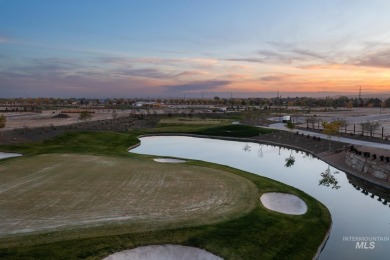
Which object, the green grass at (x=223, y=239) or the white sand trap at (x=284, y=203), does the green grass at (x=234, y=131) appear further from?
the green grass at (x=223, y=239)

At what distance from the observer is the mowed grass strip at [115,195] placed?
15023mm

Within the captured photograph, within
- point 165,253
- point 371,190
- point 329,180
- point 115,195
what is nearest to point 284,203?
point 371,190

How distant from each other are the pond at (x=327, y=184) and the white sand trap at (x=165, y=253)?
17.3ft

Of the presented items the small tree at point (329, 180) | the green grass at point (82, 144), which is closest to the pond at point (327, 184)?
the small tree at point (329, 180)

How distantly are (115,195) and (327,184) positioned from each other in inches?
632

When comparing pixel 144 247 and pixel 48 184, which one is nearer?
pixel 144 247

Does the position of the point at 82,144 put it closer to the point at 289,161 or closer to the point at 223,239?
the point at 289,161

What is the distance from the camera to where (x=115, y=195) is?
61.0ft

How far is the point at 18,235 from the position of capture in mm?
13117

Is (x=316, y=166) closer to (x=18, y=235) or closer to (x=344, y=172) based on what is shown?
(x=344, y=172)

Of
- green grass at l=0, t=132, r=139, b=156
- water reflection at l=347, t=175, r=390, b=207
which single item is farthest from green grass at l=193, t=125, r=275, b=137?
water reflection at l=347, t=175, r=390, b=207

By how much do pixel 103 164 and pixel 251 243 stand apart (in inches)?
662

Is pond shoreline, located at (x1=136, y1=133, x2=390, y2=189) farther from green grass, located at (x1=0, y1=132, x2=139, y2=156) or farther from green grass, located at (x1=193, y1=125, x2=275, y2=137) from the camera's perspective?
green grass, located at (x1=0, y1=132, x2=139, y2=156)

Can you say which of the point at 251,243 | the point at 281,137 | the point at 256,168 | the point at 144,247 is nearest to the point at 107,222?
the point at 144,247
